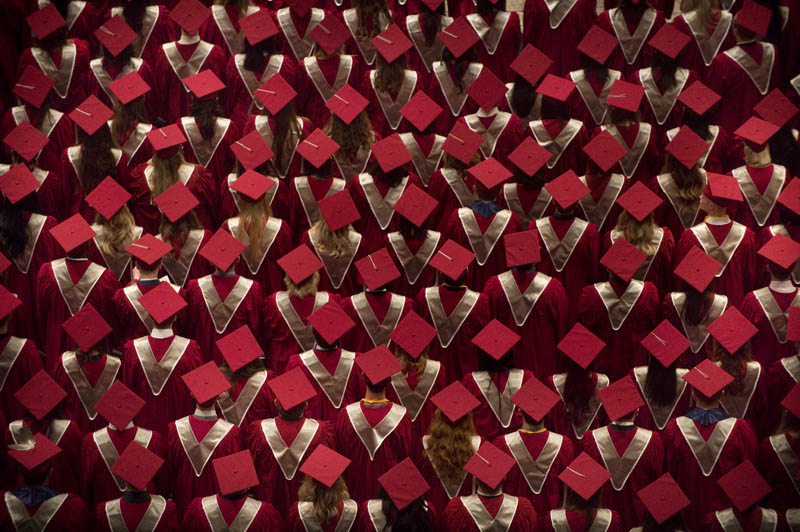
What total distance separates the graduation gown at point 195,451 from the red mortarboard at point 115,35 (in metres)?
1.72

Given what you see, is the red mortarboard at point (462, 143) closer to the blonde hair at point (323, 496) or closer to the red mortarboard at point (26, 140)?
the blonde hair at point (323, 496)

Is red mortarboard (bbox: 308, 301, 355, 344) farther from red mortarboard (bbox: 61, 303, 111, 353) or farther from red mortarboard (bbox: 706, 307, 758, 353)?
red mortarboard (bbox: 706, 307, 758, 353)

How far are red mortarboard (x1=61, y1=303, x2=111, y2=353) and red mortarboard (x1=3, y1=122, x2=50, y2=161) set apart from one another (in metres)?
0.83

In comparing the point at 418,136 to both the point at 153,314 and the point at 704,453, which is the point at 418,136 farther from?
the point at 704,453

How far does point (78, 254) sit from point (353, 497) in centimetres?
149

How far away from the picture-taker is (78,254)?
12.9ft

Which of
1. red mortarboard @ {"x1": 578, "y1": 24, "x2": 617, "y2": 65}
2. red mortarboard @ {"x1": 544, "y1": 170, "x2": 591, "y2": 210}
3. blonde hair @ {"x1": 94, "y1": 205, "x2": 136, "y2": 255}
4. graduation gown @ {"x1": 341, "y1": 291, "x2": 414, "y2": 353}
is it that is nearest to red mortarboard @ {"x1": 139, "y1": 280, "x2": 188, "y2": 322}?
blonde hair @ {"x1": 94, "y1": 205, "x2": 136, "y2": 255}

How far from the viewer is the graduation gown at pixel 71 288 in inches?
154

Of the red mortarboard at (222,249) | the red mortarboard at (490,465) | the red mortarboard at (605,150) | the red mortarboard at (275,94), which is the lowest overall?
the red mortarboard at (490,465)

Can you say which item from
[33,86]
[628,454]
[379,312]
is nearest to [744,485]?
[628,454]

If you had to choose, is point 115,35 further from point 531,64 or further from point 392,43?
point 531,64

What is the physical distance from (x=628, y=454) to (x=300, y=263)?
1.47 metres

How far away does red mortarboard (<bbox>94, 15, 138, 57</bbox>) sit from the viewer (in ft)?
14.0

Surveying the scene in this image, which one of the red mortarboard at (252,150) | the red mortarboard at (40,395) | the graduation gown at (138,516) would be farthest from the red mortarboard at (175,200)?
the graduation gown at (138,516)
